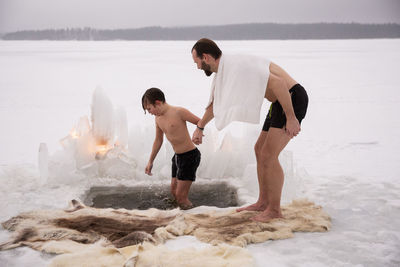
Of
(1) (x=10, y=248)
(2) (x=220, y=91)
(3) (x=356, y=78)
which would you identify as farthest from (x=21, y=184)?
(3) (x=356, y=78)

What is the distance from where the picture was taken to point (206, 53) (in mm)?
3164

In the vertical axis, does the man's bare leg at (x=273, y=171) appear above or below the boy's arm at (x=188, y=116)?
below

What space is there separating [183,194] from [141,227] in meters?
0.69

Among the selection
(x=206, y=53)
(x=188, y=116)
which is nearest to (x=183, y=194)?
(x=188, y=116)

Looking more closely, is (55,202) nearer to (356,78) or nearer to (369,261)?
(369,261)

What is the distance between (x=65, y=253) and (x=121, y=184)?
5.65 feet

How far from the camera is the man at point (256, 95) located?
10.2 ft

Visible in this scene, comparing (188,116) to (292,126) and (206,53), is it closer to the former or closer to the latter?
(206,53)

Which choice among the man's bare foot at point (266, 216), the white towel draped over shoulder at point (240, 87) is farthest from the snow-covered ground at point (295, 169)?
the white towel draped over shoulder at point (240, 87)

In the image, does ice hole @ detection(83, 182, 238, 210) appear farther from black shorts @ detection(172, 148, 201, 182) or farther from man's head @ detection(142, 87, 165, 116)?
man's head @ detection(142, 87, 165, 116)

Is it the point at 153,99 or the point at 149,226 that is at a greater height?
the point at 153,99

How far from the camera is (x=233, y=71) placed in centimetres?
315

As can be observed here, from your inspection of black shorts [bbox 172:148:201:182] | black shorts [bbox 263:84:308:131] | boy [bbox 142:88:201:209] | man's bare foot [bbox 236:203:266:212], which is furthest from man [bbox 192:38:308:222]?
black shorts [bbox 172:148:201:182]

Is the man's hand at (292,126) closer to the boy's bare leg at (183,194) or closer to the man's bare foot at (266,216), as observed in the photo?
the man's bare foot at (266,216)
